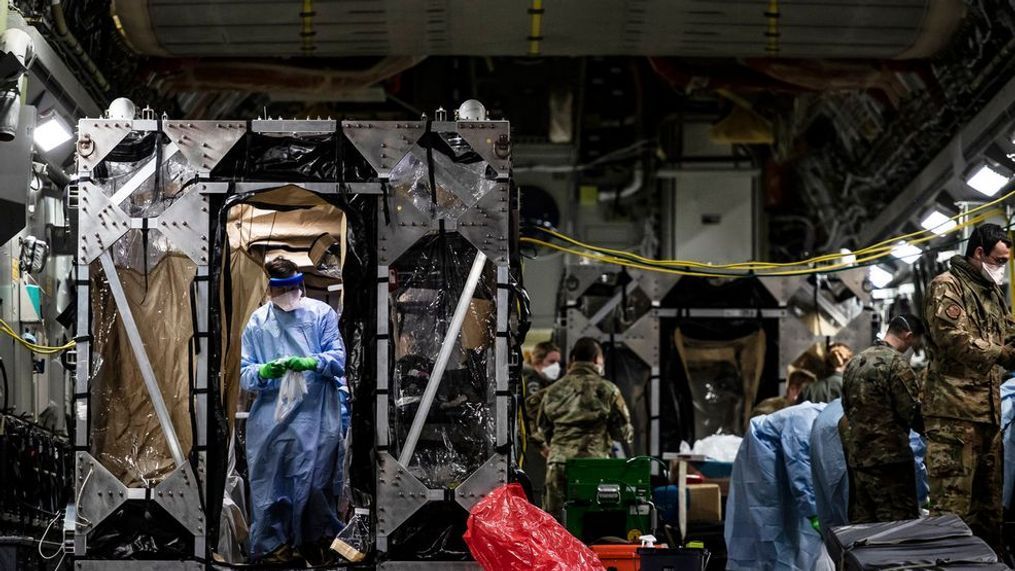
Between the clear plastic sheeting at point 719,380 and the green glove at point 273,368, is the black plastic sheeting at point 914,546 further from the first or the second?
the clear plastic sheeting at point 719,380

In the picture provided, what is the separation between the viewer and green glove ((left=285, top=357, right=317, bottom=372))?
8.74 m

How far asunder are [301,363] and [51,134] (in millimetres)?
4075

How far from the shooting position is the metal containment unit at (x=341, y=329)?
29.0 feet

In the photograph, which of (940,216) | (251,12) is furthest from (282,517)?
(940,216)

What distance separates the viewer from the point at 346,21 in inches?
530

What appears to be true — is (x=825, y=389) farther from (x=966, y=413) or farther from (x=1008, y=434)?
(x=966, y=413)

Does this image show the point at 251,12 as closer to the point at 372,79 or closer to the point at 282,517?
the point at 372,79

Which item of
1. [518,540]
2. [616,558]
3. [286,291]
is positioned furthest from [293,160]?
[616,558]

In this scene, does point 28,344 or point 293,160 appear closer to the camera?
point 293,160

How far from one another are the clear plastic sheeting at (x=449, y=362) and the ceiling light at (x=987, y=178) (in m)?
6.40

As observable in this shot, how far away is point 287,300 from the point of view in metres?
9.10

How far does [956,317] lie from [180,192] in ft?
15.3

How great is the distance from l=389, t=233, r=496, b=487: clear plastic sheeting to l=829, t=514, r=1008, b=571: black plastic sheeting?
2.22m

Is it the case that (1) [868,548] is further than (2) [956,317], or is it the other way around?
(2) [956,317]
